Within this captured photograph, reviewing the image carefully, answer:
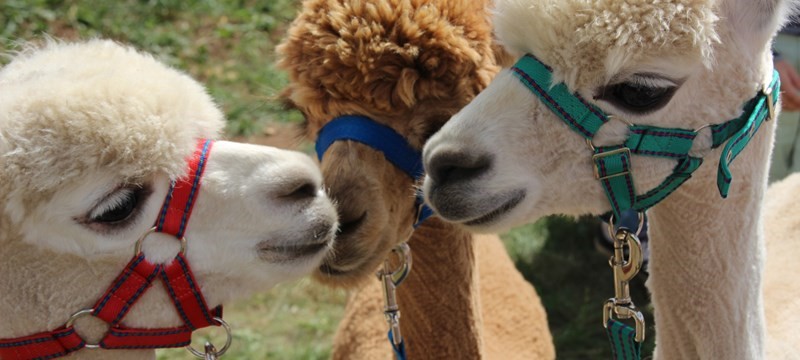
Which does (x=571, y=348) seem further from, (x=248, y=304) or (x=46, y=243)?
(x=46, y=243)

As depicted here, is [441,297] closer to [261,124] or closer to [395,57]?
[395,57]

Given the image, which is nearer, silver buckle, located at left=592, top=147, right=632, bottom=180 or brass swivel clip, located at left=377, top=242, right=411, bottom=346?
silver buckle, located at left=592, top=147, right=632, bottom=180

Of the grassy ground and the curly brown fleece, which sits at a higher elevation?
the curly brown fleece

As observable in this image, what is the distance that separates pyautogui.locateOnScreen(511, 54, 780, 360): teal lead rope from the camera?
5.94 ft

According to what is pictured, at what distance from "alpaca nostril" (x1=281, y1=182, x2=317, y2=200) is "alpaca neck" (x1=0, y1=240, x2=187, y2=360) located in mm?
376

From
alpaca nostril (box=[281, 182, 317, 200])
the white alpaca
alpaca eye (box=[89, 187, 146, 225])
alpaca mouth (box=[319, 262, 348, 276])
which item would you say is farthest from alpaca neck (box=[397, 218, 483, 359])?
alpaca eye (box=[89, 187, 146, 225])

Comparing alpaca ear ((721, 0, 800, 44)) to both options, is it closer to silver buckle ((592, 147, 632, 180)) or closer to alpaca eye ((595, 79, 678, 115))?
alpaca eye ((595, 79, 678, 115))

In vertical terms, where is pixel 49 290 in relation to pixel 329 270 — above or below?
below

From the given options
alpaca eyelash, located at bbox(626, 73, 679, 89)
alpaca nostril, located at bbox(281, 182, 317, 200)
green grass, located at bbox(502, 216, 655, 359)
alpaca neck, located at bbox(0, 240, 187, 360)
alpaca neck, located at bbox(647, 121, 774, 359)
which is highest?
alpaca eyelash, located at bbox(626, 73, 679, 89)

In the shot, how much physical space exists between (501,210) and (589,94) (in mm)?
348

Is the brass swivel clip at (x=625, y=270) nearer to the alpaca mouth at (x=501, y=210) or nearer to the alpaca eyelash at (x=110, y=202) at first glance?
the alpaca mouth at (x=501, y=210)

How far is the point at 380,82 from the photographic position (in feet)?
7.38

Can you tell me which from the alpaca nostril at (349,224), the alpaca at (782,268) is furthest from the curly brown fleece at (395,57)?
the alpaca at (782,268)

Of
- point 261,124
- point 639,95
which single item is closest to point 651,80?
point 639,95
